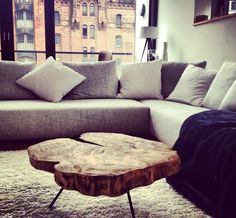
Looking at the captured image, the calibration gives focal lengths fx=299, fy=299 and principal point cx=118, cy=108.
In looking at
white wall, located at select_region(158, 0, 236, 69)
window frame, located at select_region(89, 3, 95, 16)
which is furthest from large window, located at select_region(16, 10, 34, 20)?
white wall, located at select_region(158, 0, 236, 69)

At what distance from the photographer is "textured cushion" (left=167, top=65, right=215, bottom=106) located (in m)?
2.75

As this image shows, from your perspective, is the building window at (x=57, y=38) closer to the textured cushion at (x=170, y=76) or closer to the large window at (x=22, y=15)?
the large window at (x=22, y=15)

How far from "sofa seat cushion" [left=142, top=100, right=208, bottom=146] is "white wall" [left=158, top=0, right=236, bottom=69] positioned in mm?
942

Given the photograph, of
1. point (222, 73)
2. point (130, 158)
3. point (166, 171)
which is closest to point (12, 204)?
point (130, 158)

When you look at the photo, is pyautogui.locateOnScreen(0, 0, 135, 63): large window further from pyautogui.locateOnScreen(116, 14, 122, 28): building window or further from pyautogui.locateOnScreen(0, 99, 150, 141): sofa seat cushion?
pyautogui.locateOnScreen(0, 99, 150, 141): sofa seat cushion

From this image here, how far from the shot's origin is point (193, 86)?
282 cm

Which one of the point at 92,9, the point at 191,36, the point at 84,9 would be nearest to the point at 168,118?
the point at 191,36

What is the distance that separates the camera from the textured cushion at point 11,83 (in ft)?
9.78

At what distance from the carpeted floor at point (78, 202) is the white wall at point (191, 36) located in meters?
1.90

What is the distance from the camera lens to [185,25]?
418 cm

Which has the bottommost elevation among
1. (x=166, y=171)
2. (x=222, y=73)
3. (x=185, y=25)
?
(x=166, y=171)

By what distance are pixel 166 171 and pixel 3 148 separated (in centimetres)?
177

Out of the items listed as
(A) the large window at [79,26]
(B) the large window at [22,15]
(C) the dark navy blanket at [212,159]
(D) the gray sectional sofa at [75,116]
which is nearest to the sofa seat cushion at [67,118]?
(D) the gray sectional sofa at [75,116]

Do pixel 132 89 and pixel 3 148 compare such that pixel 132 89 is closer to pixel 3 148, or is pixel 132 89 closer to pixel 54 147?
pixel 3 148
